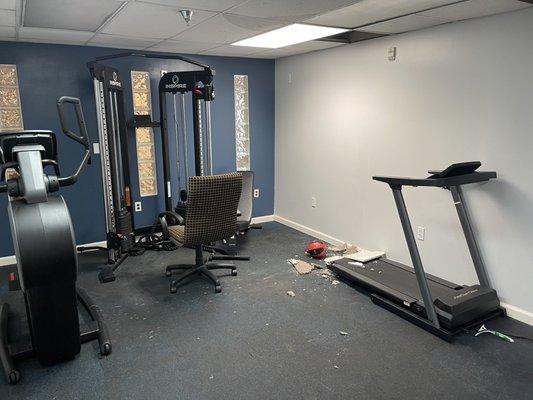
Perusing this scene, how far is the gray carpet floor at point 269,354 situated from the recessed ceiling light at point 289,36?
2154 mm

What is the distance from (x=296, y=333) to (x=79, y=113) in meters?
2.12

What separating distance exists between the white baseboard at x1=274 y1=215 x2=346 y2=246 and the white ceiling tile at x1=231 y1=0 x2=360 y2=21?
2.50 metres

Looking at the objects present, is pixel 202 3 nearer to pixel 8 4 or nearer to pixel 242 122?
pixel 8 4

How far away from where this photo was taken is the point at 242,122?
505cm

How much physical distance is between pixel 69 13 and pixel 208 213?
1.69 metres

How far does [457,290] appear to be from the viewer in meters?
2.96

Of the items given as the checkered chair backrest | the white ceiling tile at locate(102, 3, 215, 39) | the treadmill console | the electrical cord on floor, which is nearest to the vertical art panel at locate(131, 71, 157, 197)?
the white ceiling tile at locate(102, 3, 215, 39)

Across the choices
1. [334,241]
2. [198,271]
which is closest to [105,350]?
[198,271]

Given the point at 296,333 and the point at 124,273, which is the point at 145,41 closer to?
the point at 124,273

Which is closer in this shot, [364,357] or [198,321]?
[364,357]

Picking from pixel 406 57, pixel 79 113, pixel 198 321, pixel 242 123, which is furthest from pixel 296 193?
pixel 79 113

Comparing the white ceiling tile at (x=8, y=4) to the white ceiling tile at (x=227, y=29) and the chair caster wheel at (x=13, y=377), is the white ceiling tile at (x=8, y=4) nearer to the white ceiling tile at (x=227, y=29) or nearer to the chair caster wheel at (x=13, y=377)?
the white ceiling tile at (x=227, y=29)

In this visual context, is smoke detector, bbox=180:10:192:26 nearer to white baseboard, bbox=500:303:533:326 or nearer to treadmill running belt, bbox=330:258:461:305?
treadmill running belt, bbox=330:258:461:305

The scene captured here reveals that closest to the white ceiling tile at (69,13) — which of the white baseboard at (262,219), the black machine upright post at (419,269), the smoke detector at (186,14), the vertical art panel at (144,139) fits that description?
the smoke detector at (186,14)
